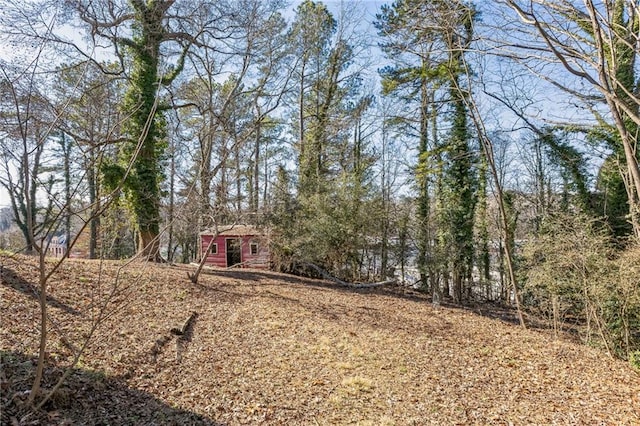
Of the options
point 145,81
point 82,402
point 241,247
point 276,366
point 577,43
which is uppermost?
point 145,81

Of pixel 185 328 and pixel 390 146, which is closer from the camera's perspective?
pixel 185 328

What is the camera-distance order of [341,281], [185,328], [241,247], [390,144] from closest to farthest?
[185,328] → [341,281] → [241,247] → [390,144]

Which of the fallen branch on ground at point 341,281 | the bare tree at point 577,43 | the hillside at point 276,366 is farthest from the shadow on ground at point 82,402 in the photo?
the fallen branch on ground at point 341,281

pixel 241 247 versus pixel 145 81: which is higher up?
pixel 145 81

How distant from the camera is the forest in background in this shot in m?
5.74

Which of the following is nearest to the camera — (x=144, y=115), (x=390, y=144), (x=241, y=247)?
(x=144, y=115)

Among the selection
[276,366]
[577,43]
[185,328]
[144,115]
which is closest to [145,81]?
[144,115]

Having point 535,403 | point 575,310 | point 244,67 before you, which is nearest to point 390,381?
point 535,403

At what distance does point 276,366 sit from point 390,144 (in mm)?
11510

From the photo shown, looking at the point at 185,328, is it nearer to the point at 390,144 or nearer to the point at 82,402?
the point at 82,402

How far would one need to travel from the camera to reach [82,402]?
291 cm

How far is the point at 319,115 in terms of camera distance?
1451cm

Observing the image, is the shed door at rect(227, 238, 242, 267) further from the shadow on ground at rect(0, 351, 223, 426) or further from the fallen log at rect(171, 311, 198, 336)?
the shadow on ground at rect(0, 351, 223, 426)

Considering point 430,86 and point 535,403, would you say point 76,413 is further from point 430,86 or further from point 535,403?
point 430,86
